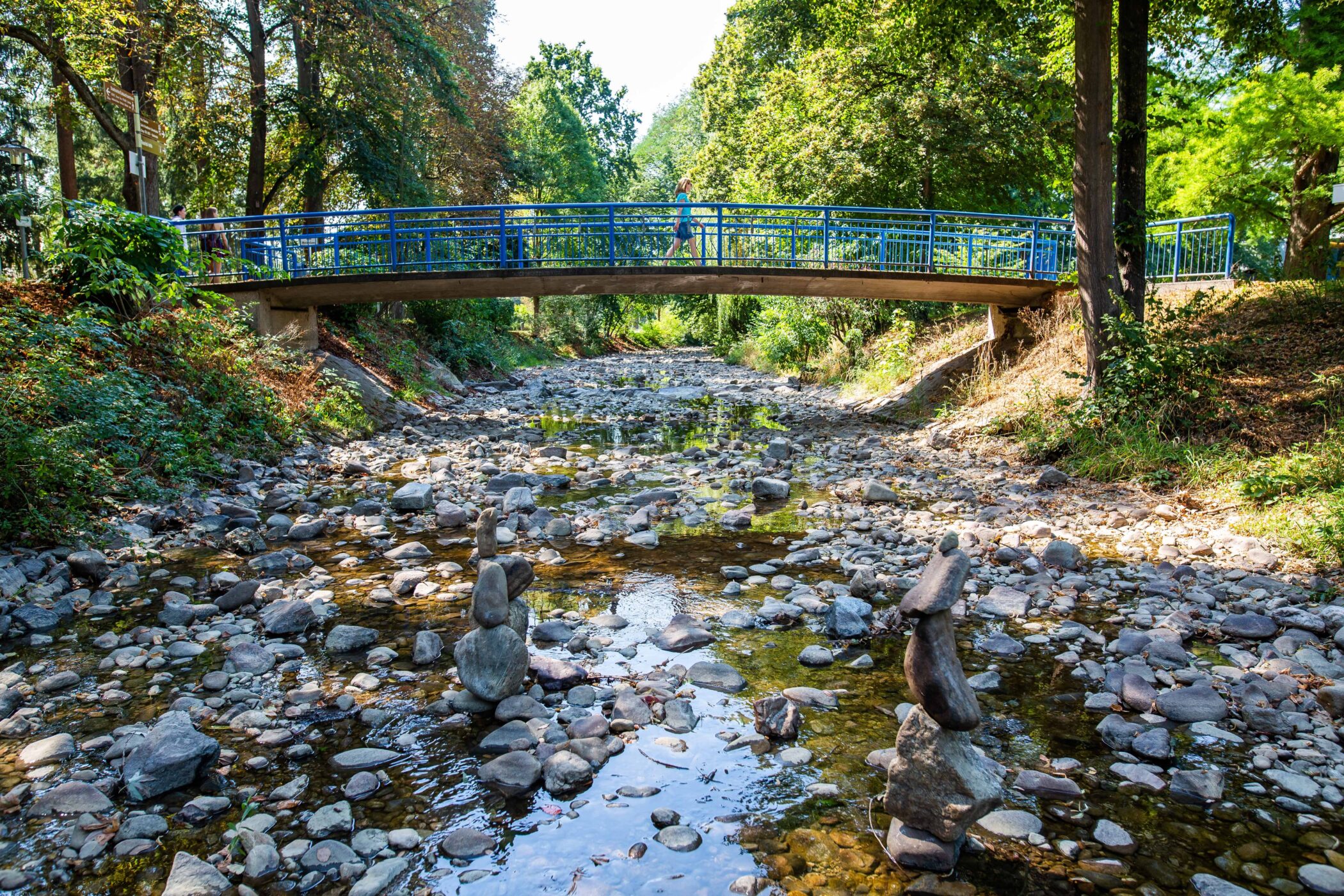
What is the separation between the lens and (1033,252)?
16.0 meters

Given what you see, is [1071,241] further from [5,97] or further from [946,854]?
[5,97]

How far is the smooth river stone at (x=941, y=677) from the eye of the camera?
3.27m

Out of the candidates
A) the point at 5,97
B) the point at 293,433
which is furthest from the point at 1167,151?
the point at 5,97

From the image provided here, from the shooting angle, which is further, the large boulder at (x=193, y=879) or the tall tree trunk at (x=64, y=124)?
the tall tree trunk at (x=64, y=124)

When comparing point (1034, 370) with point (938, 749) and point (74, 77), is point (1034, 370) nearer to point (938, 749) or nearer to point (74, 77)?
point (938, 749)

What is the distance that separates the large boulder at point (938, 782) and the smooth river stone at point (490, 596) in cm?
230

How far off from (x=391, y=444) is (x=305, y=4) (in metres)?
→ 11.7

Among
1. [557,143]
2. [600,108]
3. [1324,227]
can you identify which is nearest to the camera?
[1324,227]

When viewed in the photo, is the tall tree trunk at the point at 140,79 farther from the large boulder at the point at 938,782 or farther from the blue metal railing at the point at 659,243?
the large boulder at the point at 938,782

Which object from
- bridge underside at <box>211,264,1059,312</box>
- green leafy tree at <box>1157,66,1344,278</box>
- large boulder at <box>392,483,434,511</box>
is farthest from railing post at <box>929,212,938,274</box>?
large boulder at <box>392,483,434,511</box>

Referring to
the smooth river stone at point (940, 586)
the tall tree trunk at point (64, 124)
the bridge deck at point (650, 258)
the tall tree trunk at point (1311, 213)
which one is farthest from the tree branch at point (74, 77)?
the tall tree trunk at point (1311, 213)

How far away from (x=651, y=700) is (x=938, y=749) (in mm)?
1792

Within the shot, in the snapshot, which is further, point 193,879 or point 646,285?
point 646,285

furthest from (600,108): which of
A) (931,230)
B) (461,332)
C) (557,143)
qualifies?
(931,230)
